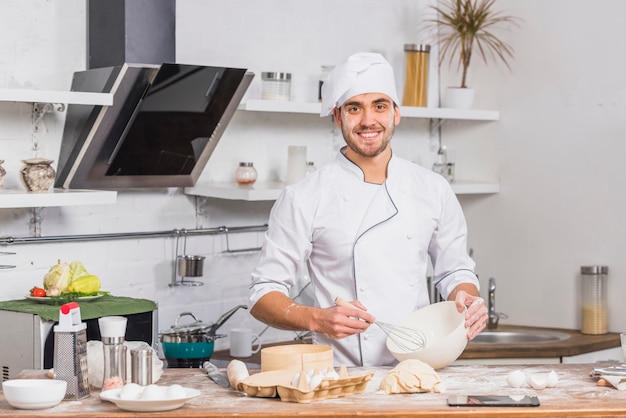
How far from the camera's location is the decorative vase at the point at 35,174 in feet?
12.3

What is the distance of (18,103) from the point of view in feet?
13.0

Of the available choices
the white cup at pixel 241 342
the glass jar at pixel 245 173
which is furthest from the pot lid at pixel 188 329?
the glass jar at pixel 245 173

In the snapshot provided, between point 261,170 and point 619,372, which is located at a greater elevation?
point 261,170

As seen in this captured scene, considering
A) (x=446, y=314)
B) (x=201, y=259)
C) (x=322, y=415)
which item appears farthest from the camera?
(x=201, y=259)

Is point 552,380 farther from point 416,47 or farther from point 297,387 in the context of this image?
point 416,47

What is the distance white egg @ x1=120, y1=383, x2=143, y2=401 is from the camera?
7.89 feet

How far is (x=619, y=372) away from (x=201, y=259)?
2.19 m

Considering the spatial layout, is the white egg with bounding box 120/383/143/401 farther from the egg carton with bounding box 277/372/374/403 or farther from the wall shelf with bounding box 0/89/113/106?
the wall shelf with bounding box 0/89/113/106

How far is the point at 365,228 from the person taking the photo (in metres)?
3.21

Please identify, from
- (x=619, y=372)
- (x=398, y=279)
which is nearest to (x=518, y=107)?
(x=398, y=279)

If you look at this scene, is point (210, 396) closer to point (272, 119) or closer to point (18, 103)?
point (18, 103)

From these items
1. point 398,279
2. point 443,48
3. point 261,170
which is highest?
point 443,48

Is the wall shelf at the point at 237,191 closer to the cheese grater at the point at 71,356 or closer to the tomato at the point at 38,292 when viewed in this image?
the tomato at the point at 38,292

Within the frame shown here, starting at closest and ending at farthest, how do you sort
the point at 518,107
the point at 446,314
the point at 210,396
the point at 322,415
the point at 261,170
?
the point at 322,415, the point at 210,396, the point at 446,314, the point at 261,170, the point at 518,107
